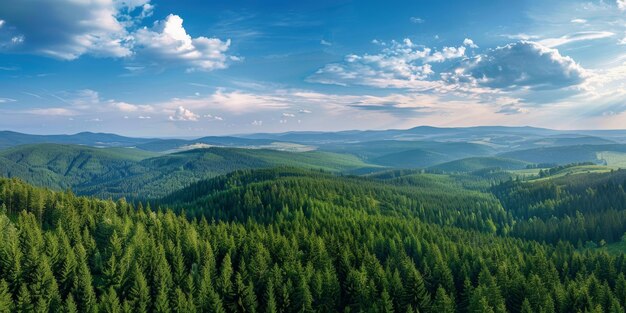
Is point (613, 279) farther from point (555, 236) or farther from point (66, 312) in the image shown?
point (66, 312)

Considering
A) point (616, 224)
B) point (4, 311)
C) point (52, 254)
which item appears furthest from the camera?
point (616, 224)

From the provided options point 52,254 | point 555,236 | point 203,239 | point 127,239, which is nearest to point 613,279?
point 555,236

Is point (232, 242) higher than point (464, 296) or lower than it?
higher

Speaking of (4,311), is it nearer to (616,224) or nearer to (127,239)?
(127,239)

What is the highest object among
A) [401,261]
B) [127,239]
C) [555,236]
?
[127,239]

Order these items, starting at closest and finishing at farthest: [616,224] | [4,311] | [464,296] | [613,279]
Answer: [4,311] < [464,296] < [613,279] < [616,224]

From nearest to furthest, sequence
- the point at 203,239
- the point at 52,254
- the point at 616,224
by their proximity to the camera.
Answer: the point at 52,254 < the point at 203,239 < the point at 616,224

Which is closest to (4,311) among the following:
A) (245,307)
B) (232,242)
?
(245,307)

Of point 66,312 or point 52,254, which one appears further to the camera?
point 52,254

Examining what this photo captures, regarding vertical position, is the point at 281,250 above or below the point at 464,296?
above
